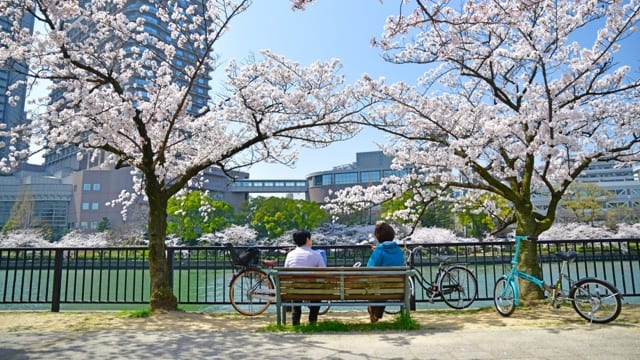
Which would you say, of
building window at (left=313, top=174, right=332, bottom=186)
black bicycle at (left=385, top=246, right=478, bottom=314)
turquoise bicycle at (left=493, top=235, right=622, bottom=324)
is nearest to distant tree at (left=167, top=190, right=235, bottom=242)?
black bicycle at (left=385, top=246, right=478, bottom=314)

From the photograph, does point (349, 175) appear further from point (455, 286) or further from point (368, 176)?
point (455, 286)

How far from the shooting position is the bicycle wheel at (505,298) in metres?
5.50

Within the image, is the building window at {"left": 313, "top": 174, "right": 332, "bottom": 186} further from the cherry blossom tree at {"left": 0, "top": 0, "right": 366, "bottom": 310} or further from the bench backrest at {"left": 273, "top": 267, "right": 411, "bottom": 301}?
the bench backrest at {"left": 273, "top": 267, "right": 411, "bottom": 301}

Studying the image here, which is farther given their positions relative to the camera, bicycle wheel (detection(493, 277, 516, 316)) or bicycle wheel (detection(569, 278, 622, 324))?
bicycle wheel (detection(493, 277, 516, 316))

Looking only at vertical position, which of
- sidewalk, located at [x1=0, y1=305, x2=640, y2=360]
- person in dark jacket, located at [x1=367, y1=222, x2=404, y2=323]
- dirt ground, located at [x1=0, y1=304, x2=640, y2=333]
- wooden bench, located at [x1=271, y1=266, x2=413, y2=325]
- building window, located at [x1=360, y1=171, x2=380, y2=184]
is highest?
building window, located at [x1=360, y1=171, x2=380, y2=184]

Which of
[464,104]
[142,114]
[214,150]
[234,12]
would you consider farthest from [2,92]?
[464,104]

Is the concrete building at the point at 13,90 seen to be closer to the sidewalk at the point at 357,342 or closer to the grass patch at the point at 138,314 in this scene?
the grass patch at the point at 138,314

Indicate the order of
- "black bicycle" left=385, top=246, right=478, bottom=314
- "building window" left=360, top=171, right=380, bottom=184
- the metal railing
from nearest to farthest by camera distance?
"black bicycle" left=385, top=246, right=478, bottom=314, the metal railing, "building window" left=360, top=171, right=380, bottom=184

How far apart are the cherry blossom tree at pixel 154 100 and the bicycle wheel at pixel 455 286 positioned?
10.5ft

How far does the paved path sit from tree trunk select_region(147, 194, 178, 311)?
5.27 ft

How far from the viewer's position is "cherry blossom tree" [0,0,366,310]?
6.35 meters

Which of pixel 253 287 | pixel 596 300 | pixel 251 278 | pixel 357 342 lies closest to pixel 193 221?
pixel 251 278

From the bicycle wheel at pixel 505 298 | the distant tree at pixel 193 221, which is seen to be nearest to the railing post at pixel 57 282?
the bicycle wheel at pixel 505 298

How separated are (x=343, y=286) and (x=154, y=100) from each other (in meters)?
4.85
